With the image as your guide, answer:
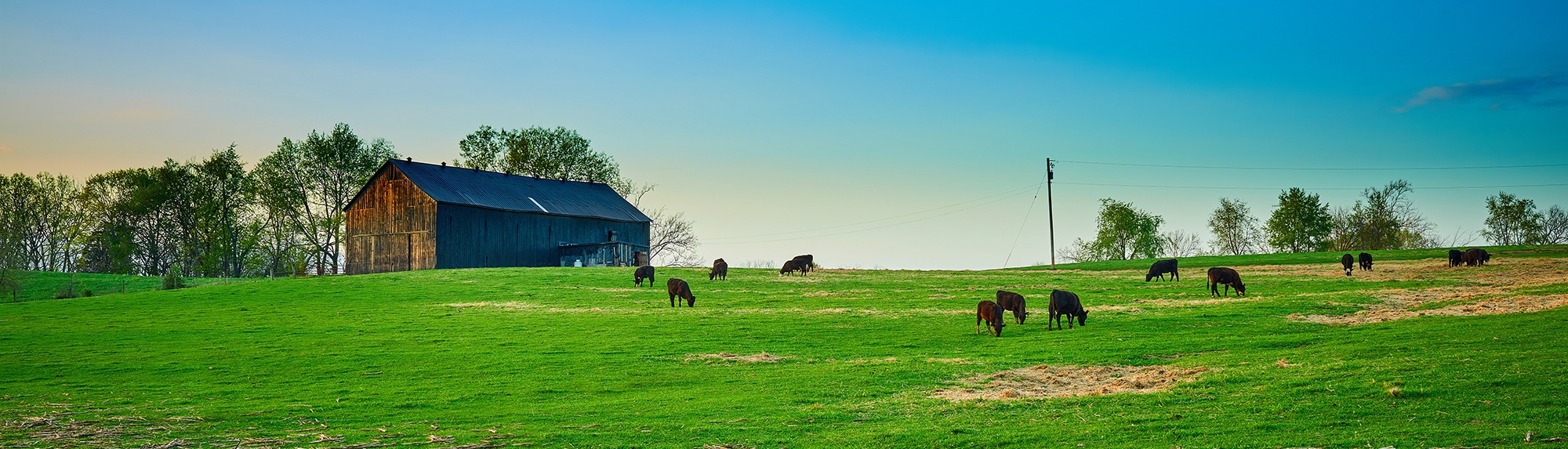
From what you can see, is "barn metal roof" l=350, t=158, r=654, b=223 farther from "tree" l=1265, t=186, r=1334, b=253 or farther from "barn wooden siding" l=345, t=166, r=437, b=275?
"tree" l=1265, t=186, r=1334, b=253

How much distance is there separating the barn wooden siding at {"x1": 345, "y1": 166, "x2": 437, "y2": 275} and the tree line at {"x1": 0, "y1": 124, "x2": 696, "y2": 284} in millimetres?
13322

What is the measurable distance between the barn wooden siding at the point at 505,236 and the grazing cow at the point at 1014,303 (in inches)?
1777

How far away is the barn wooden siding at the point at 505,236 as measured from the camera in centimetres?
6481

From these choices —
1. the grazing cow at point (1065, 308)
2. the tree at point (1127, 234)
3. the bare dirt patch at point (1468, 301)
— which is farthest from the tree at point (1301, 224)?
the grazing cow at point (1065, 308)

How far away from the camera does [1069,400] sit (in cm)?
1614

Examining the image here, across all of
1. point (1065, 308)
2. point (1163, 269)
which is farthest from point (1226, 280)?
point (1065, 308)

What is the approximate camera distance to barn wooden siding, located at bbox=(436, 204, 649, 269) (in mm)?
64812

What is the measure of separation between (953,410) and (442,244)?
55116 millimetres

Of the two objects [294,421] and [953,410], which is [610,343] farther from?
[953,410]

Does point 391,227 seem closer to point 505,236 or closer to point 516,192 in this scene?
point 505,236

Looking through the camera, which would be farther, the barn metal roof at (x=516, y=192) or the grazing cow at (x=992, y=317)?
the barn metal roof at (x=516, y=192)

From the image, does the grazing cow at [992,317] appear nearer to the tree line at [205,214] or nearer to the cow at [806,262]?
the cow at [806,262]

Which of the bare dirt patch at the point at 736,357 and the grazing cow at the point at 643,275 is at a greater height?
the grazing cow at the point at 643,275

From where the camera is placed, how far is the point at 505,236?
68.2 m
